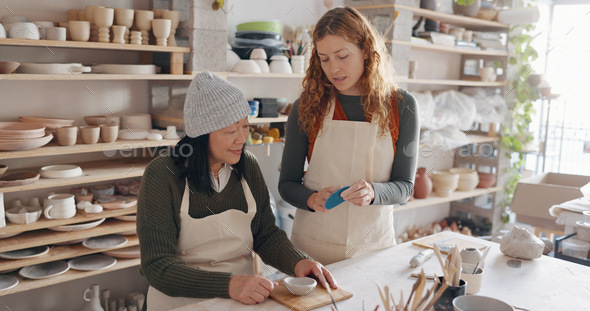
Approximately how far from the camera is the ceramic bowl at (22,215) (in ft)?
8.34

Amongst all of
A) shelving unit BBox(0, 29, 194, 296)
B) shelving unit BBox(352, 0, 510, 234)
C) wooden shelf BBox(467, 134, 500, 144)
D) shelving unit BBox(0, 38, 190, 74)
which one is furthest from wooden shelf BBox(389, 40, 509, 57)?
shelving unit BBox(0, 29, 194, 296)

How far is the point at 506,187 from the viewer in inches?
203

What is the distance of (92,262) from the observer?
283 centimetres

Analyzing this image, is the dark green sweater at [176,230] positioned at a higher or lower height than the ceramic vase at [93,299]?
higher

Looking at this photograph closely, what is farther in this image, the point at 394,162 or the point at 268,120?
the point at 268,120

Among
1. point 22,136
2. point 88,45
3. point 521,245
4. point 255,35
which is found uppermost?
point 255,35

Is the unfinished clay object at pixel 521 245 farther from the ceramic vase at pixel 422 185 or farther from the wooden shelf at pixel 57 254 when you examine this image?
the ceramic vase at pixel 422 185

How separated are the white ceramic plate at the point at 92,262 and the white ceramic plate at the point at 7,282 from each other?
0.27 meters

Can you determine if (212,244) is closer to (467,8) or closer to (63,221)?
(63,221)

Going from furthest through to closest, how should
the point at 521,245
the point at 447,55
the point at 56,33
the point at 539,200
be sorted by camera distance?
1. the point at 447,55
2. the point at 539,200
3. the point at 56,33
4. the point at 521,245

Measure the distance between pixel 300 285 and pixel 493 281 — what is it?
25.7 inches

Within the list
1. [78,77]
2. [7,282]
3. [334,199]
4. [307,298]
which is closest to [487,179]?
[334,199]

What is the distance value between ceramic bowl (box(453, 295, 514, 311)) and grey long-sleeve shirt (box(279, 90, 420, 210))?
2.00 feet

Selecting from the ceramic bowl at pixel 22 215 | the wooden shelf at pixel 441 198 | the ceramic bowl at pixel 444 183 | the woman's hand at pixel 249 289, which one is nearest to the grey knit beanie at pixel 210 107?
the woman's hand at pixel 249 289
